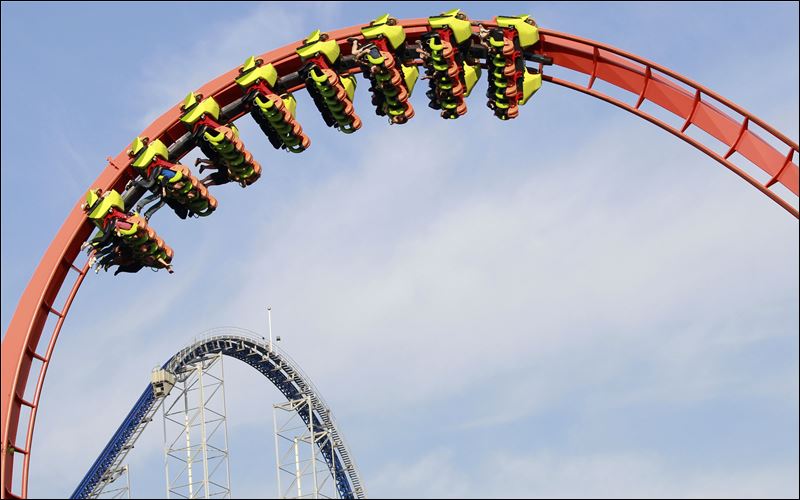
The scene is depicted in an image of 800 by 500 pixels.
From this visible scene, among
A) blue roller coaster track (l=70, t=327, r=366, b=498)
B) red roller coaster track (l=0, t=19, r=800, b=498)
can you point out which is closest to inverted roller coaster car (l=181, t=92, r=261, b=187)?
red roller coaster track (l=0, t=19, r=800, b=498)

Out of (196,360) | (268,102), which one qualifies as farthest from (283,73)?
(196,360)

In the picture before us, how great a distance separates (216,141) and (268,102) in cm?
85

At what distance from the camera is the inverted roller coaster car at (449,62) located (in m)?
18.3

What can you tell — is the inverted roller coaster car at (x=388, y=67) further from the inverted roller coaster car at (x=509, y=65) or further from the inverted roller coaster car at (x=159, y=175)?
the inverted roller coaster car at (x=159, y=175)

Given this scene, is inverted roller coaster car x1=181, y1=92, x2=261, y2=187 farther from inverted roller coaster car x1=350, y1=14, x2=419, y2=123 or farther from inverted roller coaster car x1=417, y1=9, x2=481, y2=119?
inverted roller coaster car x1=417, y1=9, x2=481, y2=119

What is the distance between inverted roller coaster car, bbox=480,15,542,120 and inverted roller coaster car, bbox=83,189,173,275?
4.96m

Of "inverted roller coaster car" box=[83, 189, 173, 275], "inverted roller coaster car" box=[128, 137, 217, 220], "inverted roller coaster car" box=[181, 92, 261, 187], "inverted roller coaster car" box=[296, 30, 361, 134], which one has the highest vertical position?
"inverted roller coaster car" box=[296, 30, 361, 134]

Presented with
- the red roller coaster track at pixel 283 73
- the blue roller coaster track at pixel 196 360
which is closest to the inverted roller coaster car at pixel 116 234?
the red roller coaster track at pixel 283 73

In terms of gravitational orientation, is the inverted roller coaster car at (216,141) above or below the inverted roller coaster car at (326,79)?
below

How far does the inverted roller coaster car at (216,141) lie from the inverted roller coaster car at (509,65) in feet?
11.2

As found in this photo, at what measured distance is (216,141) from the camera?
1764 centimetres

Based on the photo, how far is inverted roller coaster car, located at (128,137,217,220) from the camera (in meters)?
17.3

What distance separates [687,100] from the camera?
58.8ft

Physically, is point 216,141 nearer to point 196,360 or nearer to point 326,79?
point 326,79
